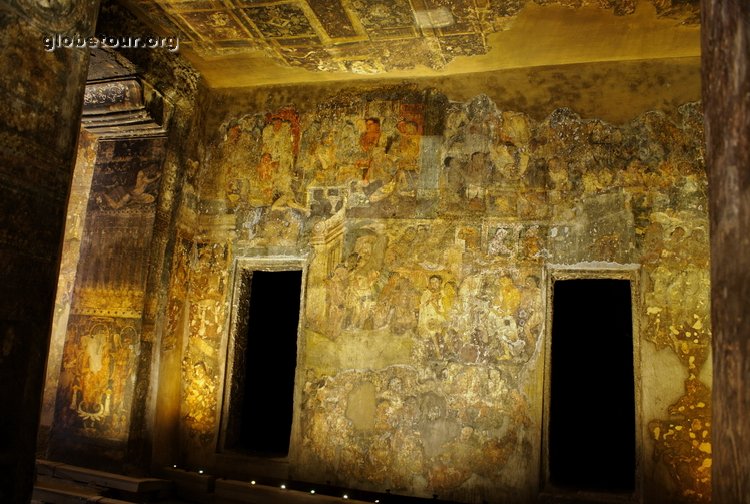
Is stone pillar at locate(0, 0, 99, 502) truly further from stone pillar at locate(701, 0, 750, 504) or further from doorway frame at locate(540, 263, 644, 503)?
doorway frame at locate(540, 263, 644, 503)

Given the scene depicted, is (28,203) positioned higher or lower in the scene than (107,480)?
higher

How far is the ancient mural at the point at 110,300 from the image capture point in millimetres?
6309

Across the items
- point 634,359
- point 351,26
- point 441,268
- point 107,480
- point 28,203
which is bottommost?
point 107,480

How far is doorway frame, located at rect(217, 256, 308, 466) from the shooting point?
667 cm

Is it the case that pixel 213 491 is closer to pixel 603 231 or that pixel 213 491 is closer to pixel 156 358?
pixel 156 358

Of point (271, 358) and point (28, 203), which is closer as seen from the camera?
point (28, 203)

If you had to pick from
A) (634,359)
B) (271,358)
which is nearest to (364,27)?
(634,359)

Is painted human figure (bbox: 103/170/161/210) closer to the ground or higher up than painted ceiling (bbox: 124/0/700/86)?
closer to the ground

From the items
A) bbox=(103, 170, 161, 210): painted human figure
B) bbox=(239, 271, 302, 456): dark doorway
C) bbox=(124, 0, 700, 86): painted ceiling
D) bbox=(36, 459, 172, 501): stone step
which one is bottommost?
bbox=(36, 459, 172, 501): stone step

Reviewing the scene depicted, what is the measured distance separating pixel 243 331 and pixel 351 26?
3.70 meters

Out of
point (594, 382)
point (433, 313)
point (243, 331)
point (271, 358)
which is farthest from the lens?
point (271, 358)

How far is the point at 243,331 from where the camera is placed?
7.17m

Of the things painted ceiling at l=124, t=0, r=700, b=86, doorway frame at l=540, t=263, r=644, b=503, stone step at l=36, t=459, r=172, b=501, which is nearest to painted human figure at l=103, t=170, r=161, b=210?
painted ceiling at l=124, t=0, r=700, b=86

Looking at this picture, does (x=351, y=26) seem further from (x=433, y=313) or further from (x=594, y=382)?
(x=594, y=382)
